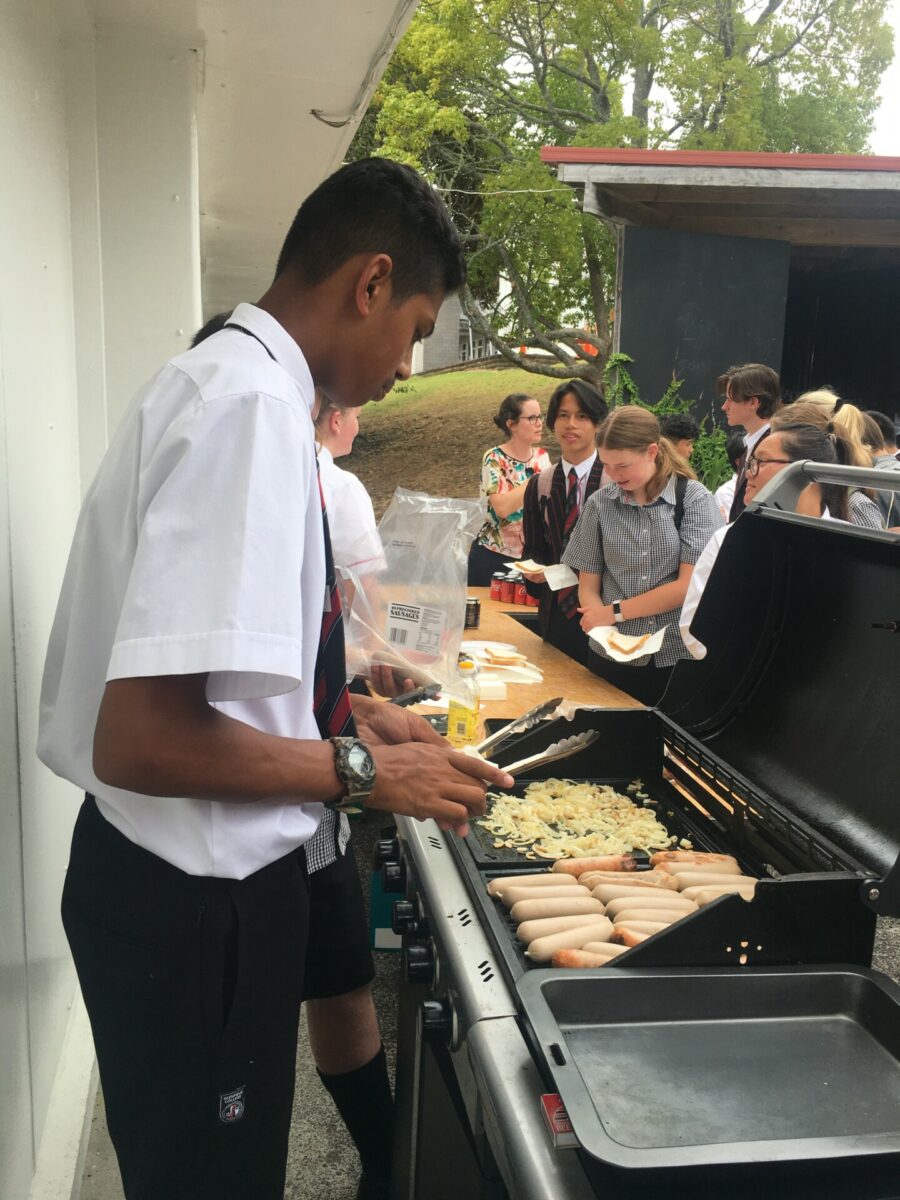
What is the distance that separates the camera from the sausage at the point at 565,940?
1.54 metres

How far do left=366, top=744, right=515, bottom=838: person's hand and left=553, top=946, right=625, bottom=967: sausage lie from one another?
9.7 inches

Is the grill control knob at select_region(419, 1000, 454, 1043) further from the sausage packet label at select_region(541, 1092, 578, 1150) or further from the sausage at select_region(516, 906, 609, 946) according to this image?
the sausage packet label at select_region(541, 1092, 578, 1150)

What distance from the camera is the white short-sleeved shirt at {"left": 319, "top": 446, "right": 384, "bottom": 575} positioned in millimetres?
3150

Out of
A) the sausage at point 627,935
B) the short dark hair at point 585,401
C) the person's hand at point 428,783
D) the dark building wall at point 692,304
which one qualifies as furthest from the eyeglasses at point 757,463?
the dark building wall at point 692,304

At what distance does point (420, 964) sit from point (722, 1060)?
1.88 feet

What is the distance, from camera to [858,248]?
1095 centimetres

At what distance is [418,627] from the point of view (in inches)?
121

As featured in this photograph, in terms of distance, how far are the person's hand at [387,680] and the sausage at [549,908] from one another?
123 centimetres

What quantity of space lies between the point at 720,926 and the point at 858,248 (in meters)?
11.2

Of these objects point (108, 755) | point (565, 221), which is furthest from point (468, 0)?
point (108, 755)

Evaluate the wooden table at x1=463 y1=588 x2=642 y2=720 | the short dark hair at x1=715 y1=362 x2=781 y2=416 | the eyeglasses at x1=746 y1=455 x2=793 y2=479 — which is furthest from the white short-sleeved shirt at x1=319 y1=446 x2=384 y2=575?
the short dark hair at x1=715 y1=362 x2=781 y2=416

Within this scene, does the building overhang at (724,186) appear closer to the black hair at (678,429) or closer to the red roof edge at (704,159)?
the red roof edge at (704,159)

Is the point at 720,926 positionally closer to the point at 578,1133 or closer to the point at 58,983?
the point at 578,1133

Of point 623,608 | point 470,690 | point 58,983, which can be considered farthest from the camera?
point 623,608
